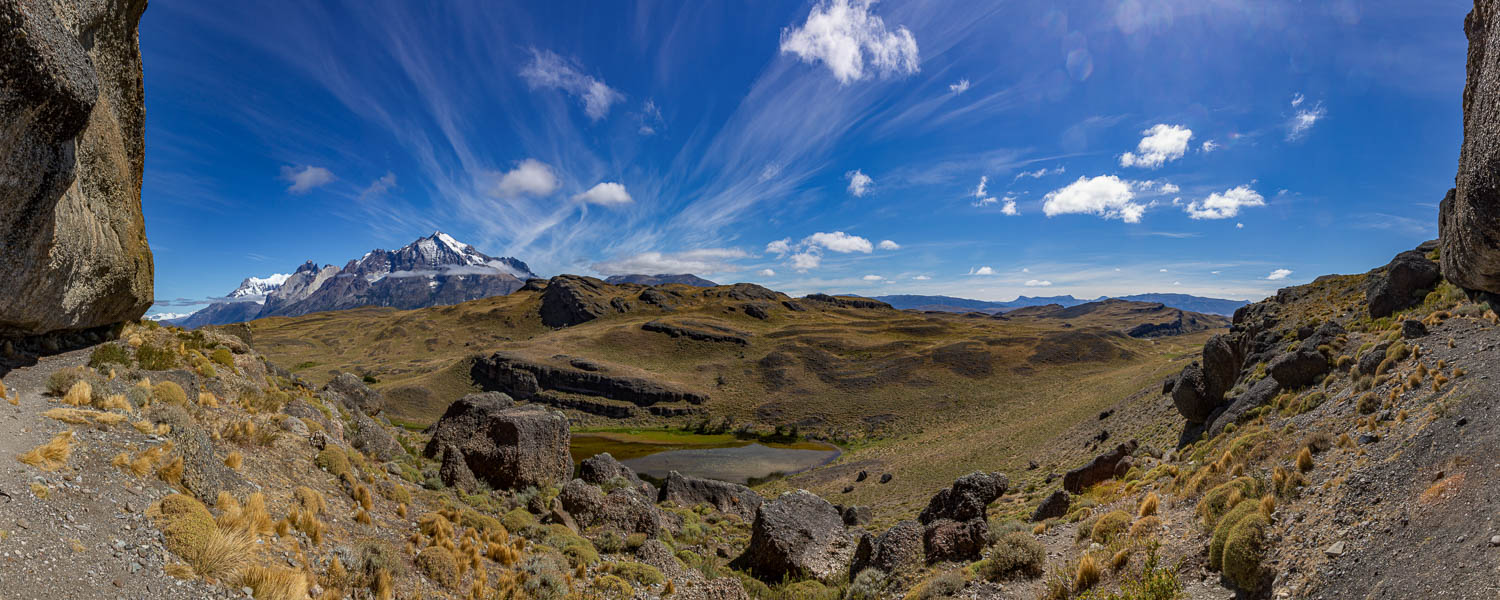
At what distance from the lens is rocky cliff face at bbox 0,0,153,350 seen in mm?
8609

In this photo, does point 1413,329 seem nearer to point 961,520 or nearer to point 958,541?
point 961,520

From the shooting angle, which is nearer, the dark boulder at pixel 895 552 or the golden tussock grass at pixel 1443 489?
the golden tussock grass at pixel 1443 489

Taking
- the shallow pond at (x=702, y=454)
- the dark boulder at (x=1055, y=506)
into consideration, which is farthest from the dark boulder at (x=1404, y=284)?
the shallow pond at (x=702, y=454)

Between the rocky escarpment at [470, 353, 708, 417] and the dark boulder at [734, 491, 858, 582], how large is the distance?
64.4m

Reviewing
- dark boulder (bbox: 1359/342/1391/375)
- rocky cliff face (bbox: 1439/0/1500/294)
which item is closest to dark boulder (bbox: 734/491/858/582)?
dark boulder (bbox: 1359/342/1391/375)

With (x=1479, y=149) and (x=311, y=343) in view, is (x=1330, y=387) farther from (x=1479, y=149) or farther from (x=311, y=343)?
(x=311, y=343)

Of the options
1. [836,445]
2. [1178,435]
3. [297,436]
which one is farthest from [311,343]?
[1178,435]

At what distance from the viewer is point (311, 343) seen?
16412 cm

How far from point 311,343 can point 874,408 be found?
18247 cm

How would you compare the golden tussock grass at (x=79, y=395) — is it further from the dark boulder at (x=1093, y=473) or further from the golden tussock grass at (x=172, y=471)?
the dark boulder at (x=1093, y=473)

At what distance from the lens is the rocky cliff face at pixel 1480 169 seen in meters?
11.1

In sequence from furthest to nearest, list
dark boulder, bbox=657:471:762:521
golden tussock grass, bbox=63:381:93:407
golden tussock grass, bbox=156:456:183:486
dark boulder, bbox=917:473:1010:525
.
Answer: dark boulder, bbox=657:471:762:521 → dark boulder, bbox=917:473:1010:525 → golden tussock grass, bbox=63:381:93:407 → golden tussock grass, bbox=156:456:183:486

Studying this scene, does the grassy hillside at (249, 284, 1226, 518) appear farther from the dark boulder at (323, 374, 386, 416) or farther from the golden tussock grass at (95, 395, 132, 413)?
the dark boulder at (323, 374, 386, 416)

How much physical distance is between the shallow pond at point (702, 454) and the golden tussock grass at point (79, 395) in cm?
4322
